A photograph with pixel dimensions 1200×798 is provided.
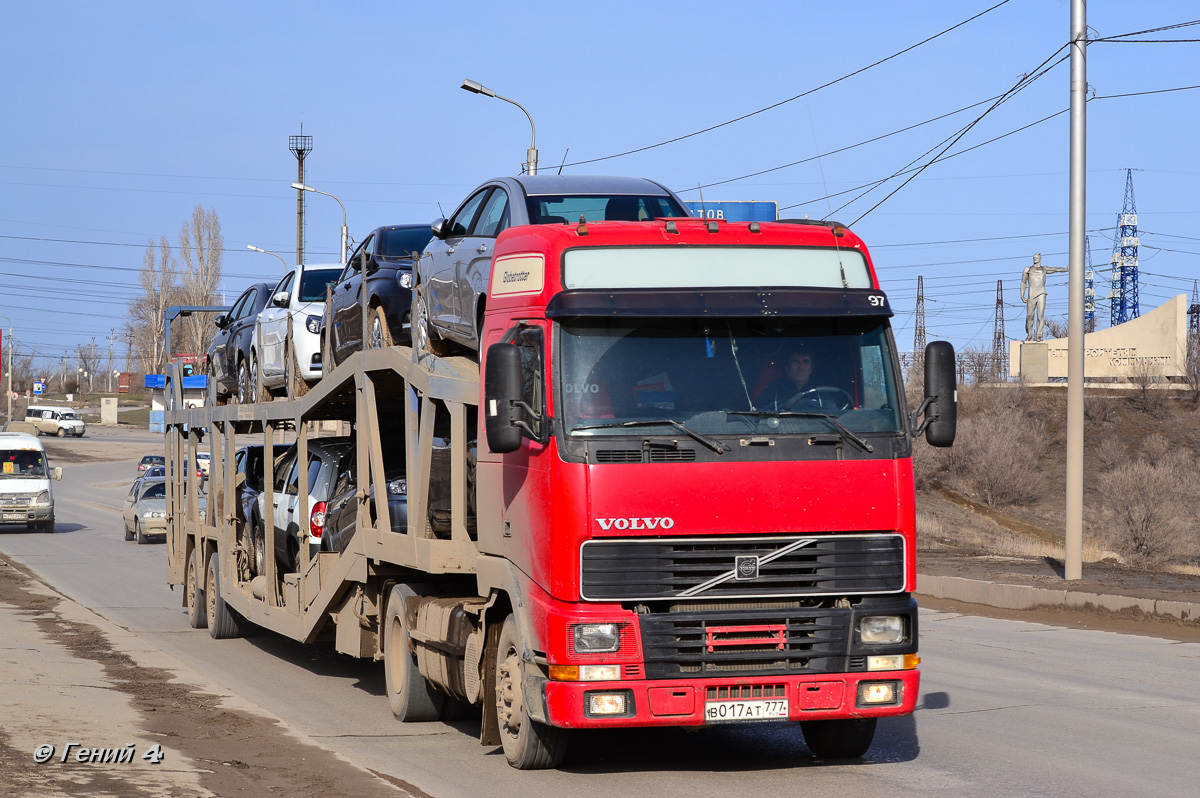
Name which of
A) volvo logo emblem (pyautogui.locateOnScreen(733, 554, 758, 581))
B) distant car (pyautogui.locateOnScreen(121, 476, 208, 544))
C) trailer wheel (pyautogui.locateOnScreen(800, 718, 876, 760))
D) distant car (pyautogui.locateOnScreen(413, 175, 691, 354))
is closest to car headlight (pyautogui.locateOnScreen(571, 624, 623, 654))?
volvo logo emblem (pyautogui.locateOnScreen(733, 554, 758, 581))

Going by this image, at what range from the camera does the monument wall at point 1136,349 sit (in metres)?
52.8

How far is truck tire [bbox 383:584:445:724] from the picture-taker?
914 centimetres

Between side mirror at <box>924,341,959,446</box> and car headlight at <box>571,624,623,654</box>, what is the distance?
2055mm

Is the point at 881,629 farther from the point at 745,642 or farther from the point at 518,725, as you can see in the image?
the point at 518,725

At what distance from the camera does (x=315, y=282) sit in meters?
14.1

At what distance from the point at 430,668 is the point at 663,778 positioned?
1.96 m

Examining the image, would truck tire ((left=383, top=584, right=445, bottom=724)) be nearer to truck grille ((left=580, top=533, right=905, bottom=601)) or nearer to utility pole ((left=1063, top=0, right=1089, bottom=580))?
truck grille ((left=580, top=533, right=905, bottom=601))

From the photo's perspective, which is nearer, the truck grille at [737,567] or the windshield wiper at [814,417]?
the truck grille at [737,567]

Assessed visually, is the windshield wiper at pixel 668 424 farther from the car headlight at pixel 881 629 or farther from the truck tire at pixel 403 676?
the truck tire at pixel 403 676

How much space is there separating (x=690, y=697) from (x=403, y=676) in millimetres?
3128

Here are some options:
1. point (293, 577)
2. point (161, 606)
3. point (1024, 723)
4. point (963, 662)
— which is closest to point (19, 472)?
point (161, 606)

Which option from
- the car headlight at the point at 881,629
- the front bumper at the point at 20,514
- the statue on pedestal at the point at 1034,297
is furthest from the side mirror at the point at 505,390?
the statue on pedestal at the point at 1034,297

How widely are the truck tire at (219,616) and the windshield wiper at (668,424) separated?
8.94 metres

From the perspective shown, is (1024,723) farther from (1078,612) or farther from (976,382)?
(976,382)
